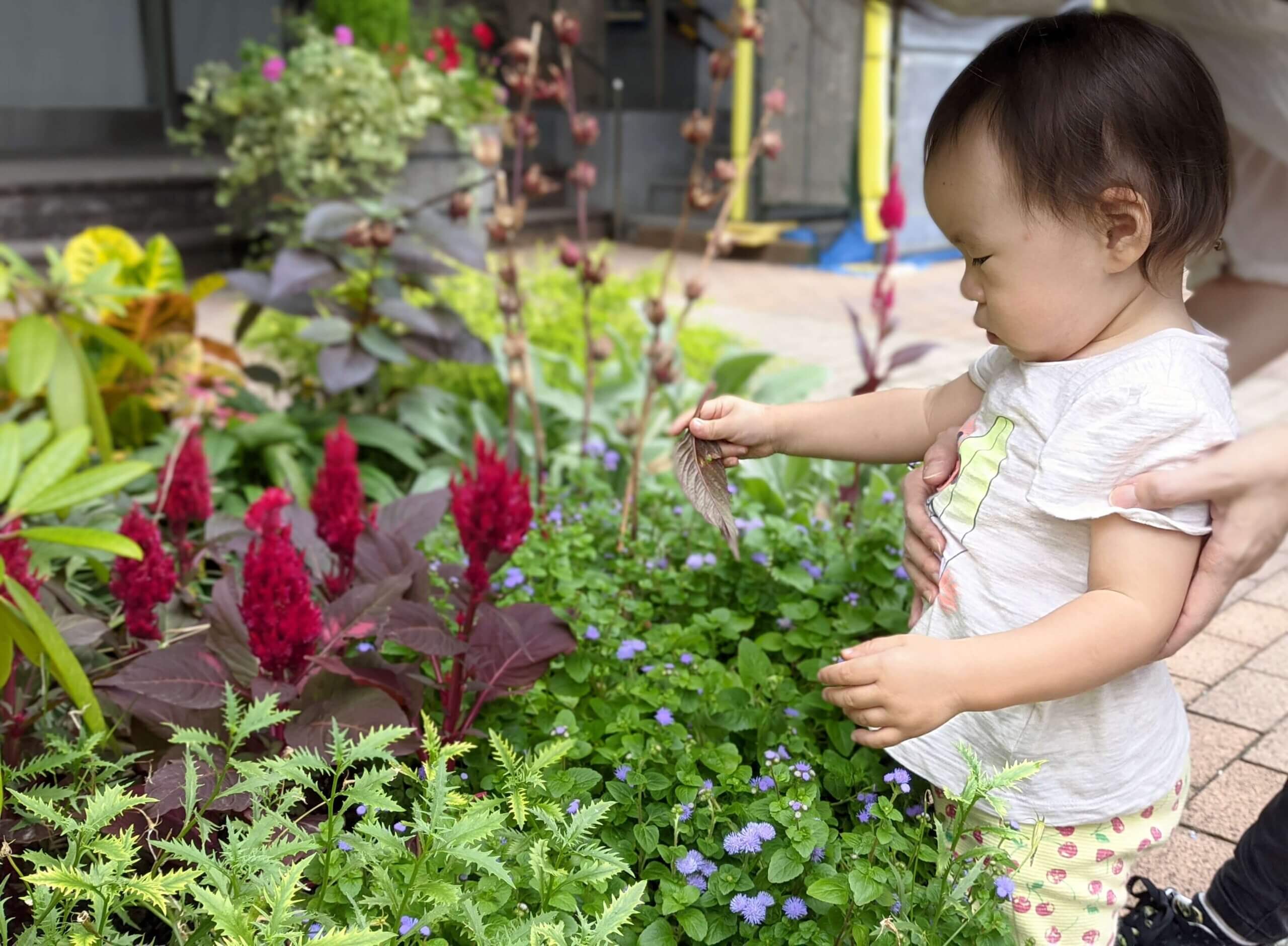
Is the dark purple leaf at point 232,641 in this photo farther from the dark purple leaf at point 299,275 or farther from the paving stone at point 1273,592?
the paving stone at point 1273,592

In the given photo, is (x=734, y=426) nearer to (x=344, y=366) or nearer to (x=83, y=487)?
(x=83, y=487)

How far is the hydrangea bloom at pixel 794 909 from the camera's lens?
1190 mm

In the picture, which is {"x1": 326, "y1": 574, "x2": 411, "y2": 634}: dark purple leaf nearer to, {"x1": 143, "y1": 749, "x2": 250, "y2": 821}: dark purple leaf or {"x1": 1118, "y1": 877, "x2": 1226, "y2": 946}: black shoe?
{"x1": 143, "y1": 749, "x2": 250, "y2": 821}: dark purple leaf

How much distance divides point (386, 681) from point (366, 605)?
0.35ft

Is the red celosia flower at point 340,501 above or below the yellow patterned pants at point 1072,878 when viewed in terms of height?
above

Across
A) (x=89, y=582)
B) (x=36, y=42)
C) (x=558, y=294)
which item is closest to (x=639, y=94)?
(x=36, y=42)

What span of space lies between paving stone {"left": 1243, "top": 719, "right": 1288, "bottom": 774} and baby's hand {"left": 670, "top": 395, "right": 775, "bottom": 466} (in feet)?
3.83

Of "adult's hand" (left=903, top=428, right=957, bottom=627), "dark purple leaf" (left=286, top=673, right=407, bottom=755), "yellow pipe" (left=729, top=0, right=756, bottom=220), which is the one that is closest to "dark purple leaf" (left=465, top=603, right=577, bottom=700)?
"dark purple leaf" (left=286, top=673, right=407, bottom=755)

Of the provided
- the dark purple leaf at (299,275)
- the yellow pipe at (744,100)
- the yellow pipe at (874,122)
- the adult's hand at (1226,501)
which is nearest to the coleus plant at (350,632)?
the adult's hand at (1226,501)

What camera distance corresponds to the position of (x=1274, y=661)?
244cm

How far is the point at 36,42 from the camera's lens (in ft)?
28.5

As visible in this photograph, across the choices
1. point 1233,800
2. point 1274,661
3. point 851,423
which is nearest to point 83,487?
point 851,423

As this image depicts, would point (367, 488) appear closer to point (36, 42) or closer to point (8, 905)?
point (8, 905)

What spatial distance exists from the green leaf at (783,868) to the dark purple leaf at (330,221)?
2108mm
